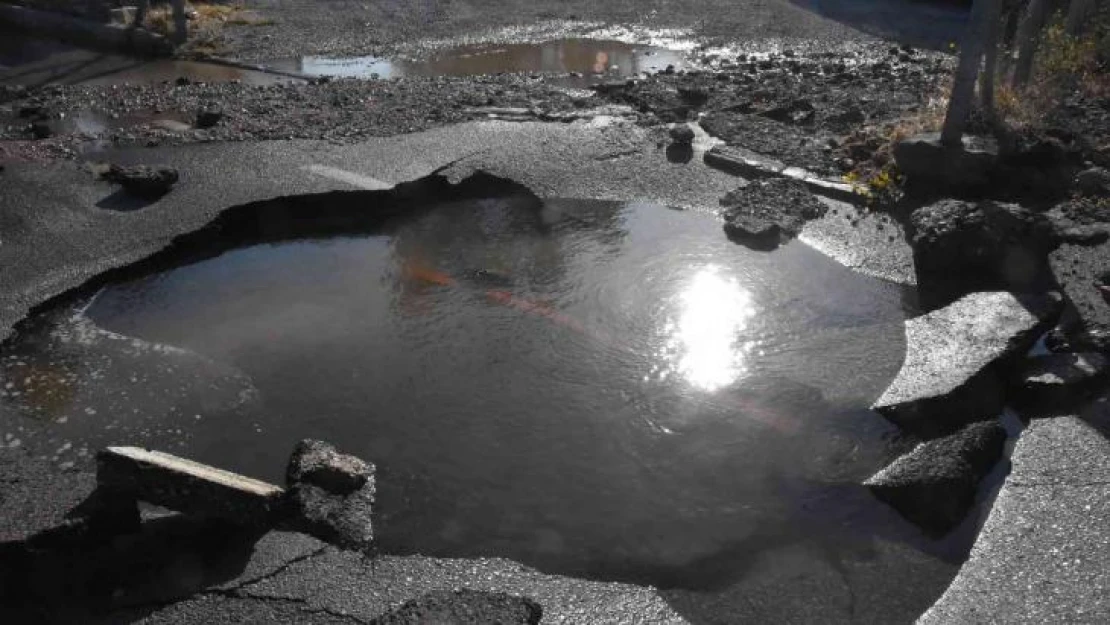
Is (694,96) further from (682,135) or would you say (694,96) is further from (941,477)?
(941,477)

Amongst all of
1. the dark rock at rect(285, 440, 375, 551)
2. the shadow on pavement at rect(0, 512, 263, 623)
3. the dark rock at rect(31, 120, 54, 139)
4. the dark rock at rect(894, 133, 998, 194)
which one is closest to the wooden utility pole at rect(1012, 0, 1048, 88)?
the dark rock at rect(894, 133, 998, 194)

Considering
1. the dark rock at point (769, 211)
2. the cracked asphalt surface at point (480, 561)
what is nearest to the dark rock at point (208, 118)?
the cracked asphalt surface at point (480, 561)

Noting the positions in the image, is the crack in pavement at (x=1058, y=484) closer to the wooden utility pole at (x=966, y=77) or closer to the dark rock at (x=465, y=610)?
the dark rock at (x=465, y=610)

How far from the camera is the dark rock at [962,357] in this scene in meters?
4.79

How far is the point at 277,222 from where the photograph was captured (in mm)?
7383

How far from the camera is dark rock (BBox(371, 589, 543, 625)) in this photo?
3281 mm

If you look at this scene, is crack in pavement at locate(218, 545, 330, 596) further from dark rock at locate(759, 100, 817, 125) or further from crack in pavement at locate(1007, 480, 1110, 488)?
dark rock at locate(759, 100, 817, 125)

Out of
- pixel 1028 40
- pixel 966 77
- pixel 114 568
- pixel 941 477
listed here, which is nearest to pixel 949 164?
pixel 966 77

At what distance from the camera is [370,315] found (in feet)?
19.8

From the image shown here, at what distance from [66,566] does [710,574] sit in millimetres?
2849

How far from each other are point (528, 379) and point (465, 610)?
6.78 ft

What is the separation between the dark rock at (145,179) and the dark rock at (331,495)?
4.30 meters

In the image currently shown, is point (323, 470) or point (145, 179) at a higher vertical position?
point (145, 179)

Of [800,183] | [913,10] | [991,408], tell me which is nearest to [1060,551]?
[991,408]
